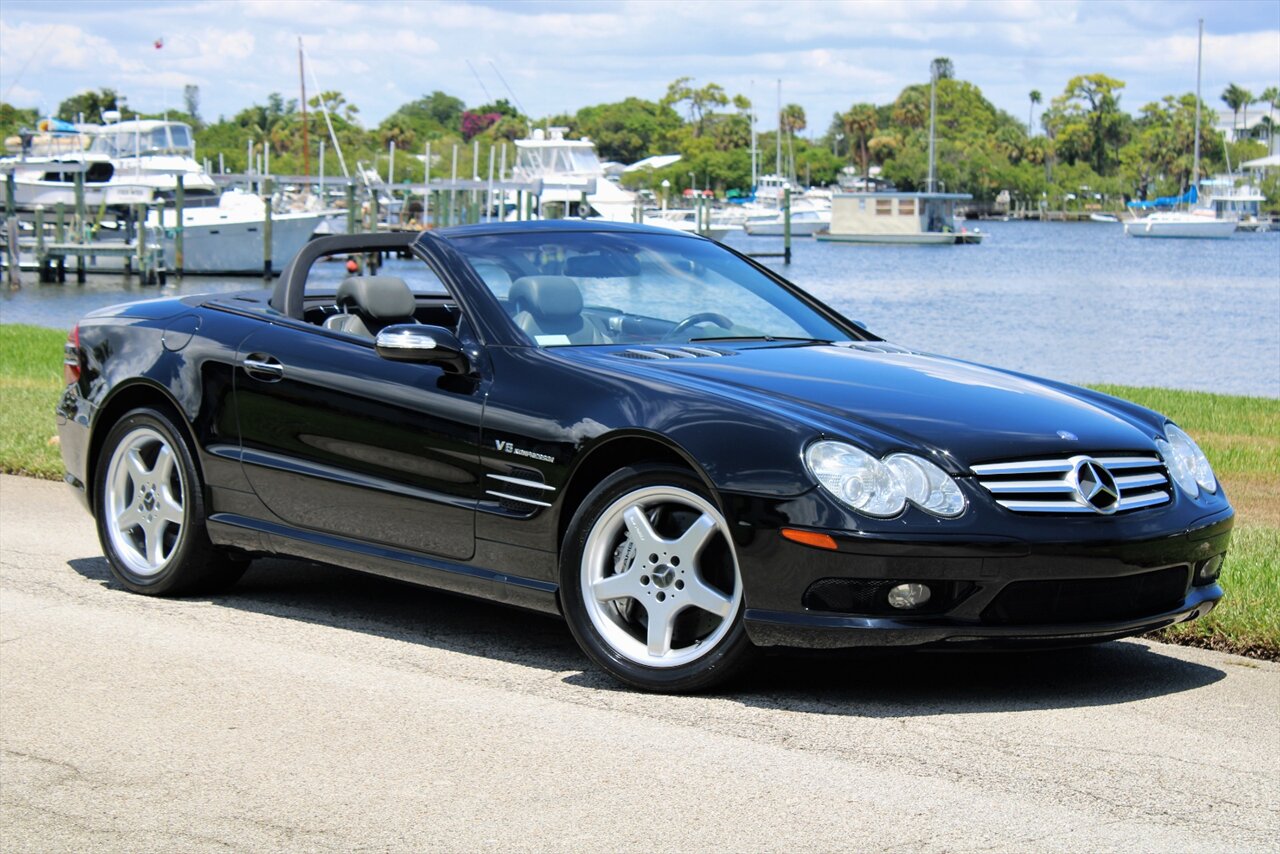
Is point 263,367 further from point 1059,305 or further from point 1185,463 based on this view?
point 1059,305

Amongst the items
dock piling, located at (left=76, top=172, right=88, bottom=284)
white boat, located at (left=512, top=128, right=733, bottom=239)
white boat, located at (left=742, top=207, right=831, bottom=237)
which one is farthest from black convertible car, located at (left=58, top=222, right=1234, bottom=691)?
white boat, located at (left=742, top=207, right=831, bottom=237)

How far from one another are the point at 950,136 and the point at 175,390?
18901cm

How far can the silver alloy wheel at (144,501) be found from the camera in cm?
685

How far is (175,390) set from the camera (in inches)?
267

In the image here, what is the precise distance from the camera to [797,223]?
106 m

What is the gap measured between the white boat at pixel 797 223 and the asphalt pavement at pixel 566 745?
326 ft

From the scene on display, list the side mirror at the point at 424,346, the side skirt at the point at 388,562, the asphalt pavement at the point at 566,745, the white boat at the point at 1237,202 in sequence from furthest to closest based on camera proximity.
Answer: the white boat at the point at 1237,202, the side mirror at the point at 424,346, the side skirt at the point at 388,562, the asphalt pavement at the point at 566,745

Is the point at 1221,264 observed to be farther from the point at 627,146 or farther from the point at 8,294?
the point at 627,146

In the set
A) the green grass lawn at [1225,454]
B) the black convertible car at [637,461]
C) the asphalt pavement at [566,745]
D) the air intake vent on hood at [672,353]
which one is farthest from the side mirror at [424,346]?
the green grass lawn at [1225,454]

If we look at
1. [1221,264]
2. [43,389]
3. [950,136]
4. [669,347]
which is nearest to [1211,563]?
[669,347]

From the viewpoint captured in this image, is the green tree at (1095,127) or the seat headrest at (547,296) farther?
the green tree at (1095,127)

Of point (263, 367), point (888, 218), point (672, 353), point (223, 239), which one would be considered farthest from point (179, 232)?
point (888, 218)

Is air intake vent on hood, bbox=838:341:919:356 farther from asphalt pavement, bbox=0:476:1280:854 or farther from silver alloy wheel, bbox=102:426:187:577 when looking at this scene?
silver alloy wheel, bbox=102:426:187:577

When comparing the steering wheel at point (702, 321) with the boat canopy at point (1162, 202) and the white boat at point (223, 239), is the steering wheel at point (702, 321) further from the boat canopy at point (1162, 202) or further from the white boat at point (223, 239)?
the boat canopy at point (1162, 202)
